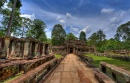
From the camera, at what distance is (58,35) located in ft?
189

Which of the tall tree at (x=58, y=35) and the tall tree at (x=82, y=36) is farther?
the tall tree at (x=82, y=36)

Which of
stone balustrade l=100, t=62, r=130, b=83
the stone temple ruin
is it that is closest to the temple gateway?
the stone temple ruin

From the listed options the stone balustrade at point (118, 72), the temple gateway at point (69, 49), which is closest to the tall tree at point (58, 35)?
the temple gateway at point (69, 49)

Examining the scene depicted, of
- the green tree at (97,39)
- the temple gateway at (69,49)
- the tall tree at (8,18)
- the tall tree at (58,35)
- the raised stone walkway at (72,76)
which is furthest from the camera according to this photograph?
the green tree at (97,39)

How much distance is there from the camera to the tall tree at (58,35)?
57247 mm

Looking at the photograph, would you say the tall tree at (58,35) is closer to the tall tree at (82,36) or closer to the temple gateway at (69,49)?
the temple gateway at (69,49)

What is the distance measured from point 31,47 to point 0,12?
16.6m

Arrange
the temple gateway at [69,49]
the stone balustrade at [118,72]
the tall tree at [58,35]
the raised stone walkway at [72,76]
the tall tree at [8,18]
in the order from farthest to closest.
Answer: the tall tree at [58,35] < the temple gateway at [69,49] < the tall tree at [8,18] < the raised stone walkway at [72,76] < the stone balustrade at [118,72]

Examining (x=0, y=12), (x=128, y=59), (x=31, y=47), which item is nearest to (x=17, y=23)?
(x=0, y=12)

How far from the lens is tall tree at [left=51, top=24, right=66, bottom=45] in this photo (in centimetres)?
5725

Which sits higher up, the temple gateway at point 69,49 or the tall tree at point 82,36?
the tall tree at point 82,36

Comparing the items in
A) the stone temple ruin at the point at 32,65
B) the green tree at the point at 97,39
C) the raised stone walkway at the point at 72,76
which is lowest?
the raised stone walkway at the point at 72,76

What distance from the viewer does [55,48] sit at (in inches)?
1743

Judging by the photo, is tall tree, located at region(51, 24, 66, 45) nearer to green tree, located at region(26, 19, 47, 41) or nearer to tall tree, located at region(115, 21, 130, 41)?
green tree, located at region(26, 19, 47, 41)
